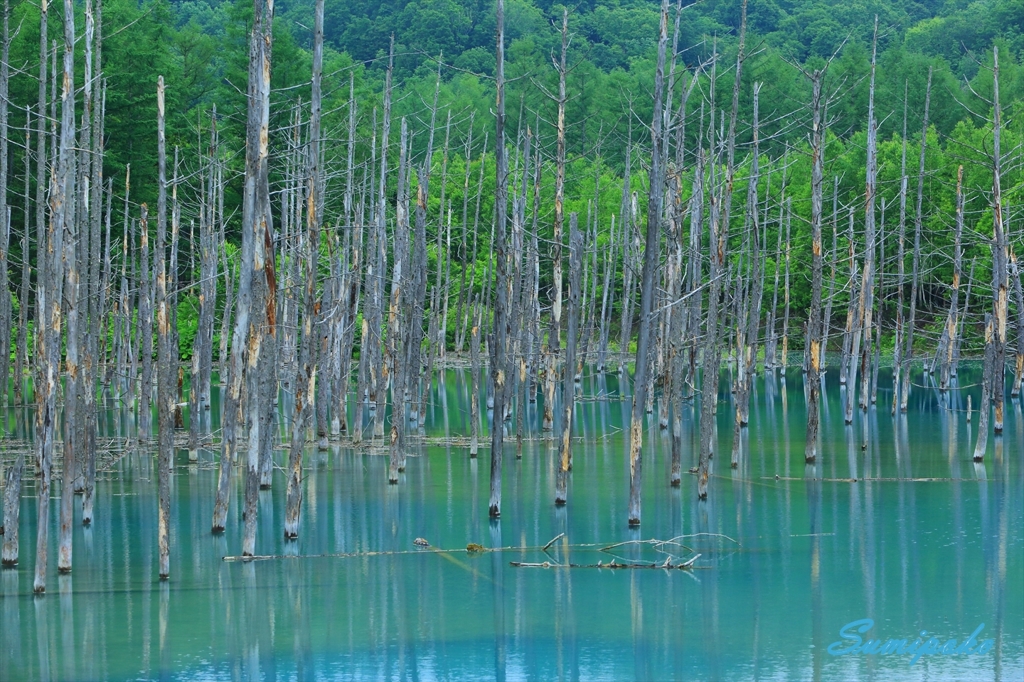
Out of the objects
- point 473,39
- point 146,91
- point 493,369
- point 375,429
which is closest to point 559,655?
point 493,369

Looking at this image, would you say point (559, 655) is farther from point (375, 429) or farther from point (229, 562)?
point (375, 429)

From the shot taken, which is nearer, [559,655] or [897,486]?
[559,655]

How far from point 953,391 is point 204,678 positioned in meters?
27.1

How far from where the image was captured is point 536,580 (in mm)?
12805

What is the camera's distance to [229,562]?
1342 cm

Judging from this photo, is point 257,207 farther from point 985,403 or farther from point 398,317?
point 985,403

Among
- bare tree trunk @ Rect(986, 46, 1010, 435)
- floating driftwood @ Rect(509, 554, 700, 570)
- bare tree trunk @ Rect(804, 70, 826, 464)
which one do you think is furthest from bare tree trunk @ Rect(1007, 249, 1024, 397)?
floating driftwood @ Rect(509, 554, 700, 570)

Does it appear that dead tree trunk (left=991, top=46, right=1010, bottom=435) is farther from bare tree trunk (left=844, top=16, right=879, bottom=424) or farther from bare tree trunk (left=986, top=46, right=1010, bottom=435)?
bare tree trunk (left=844, top=16, right=879, bottom=424)

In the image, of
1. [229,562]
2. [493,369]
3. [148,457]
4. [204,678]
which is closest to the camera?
[204,678]

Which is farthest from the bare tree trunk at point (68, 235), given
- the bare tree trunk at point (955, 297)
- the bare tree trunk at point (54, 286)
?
the bare tree trunk at point (955, 297)
